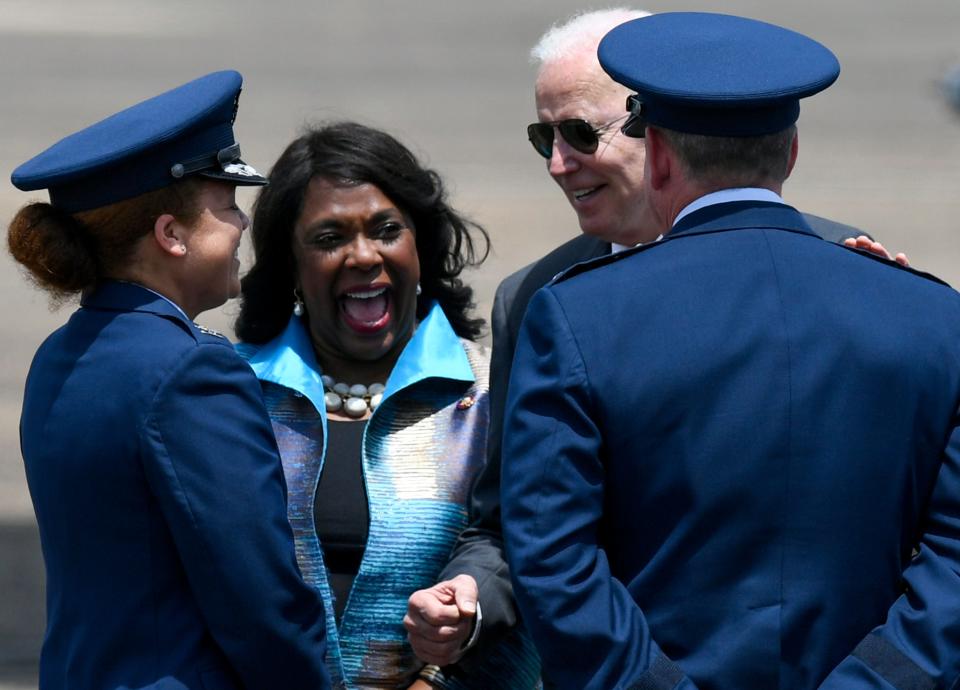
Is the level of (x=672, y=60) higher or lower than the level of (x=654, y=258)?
higher

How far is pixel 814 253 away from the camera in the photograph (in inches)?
85.0

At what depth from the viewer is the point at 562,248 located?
3166 mm

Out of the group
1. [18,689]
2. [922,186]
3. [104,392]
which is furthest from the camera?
[922,186]

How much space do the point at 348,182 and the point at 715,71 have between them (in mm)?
1135

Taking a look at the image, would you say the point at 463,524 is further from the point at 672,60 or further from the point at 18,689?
the point at 18,689

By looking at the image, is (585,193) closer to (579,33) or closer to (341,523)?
(579,33)

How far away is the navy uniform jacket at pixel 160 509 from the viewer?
225cm

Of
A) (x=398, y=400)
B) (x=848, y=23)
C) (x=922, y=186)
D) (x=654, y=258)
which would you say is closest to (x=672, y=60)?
(x=654, y=258)

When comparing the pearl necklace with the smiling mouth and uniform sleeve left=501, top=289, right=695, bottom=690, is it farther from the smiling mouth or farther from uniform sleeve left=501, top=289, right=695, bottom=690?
uniform sleeve left=501, top=289, right=695, bottom=690

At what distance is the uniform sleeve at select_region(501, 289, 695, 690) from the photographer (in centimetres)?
209

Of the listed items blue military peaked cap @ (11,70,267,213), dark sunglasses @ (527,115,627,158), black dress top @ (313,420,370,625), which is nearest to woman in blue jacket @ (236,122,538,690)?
black dress top @ (313,420,370,625)

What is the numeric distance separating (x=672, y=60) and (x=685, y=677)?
32.5 inches

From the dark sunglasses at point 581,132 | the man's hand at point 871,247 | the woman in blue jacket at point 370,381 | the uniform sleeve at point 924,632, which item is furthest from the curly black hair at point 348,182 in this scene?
the uniform sleeve at point 924,632

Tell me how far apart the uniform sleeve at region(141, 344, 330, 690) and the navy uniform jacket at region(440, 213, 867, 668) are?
505 mm
